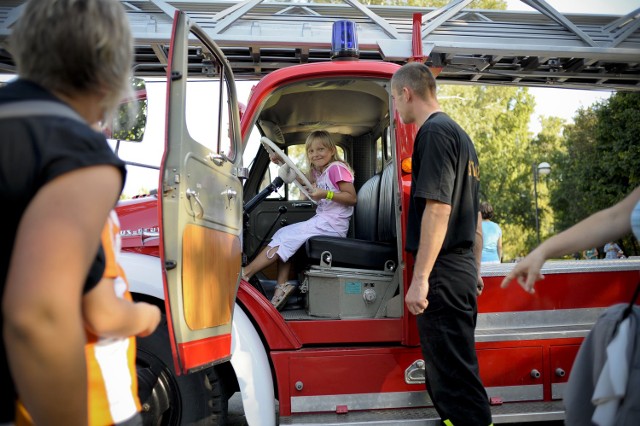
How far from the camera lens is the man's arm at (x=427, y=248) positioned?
2.97 metres

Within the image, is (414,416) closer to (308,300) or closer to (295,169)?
(308,300)

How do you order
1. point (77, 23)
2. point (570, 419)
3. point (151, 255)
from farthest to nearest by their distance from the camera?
point (151, 255), point (570, 419), point (77, 23)

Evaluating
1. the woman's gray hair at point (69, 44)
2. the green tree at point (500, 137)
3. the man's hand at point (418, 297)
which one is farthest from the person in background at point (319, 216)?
the green tree at point (500, 137)

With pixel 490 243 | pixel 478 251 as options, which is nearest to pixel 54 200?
pixel 478 251

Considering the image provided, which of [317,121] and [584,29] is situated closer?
[317,121]

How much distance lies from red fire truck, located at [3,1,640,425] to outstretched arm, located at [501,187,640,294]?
1.53m

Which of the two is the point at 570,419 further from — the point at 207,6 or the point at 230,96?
the point at 207,6

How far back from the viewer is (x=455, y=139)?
3105 millimetres

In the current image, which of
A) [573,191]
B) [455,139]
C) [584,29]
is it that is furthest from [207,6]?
[573,191]

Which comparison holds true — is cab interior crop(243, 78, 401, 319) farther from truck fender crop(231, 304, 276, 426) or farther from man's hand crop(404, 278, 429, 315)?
man's hand crop(404, 278, 429, 315)

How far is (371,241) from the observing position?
407cm

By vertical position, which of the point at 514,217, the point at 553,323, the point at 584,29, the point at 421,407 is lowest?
the point at 514,217

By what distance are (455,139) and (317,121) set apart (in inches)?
81.7

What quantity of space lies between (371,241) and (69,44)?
3078 millimetres
